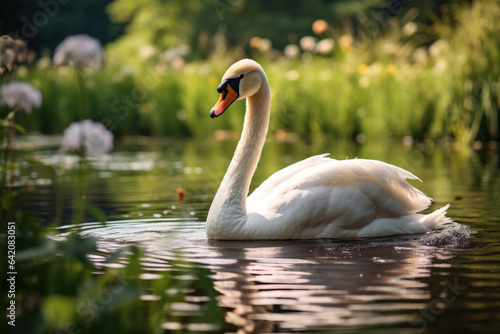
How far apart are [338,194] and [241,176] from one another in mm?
749

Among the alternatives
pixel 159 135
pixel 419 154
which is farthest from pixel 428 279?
pixel 159 135

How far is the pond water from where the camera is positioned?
435 cm

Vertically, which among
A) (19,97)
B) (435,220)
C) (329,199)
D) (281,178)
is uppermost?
(19,97)

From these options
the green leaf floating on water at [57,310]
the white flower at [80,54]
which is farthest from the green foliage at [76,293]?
the white flower at [80,54]

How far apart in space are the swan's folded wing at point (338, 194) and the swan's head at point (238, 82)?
687 mm

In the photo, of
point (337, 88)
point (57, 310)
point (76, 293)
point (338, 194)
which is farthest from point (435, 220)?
point (337, 88)

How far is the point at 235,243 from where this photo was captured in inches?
263

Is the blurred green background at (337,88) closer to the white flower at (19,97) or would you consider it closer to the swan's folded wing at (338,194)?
the swan's folded wing at (338,194)

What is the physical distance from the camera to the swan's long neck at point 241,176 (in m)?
6.77

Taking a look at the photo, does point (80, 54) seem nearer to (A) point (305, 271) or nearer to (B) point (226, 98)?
(A) point (305, 271)

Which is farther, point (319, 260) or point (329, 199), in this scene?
point (329, 199)

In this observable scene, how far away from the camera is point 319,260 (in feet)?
19.4

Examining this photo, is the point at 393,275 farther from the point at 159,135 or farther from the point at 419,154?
the point at 159,135

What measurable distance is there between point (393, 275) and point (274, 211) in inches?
59.0
